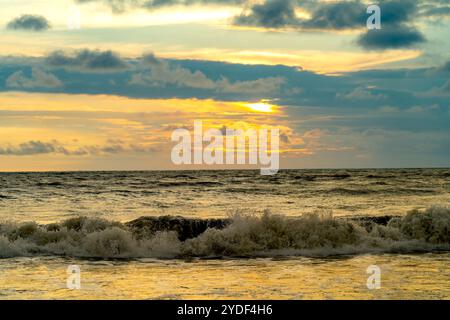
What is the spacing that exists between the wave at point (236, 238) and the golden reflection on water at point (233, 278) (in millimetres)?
1416

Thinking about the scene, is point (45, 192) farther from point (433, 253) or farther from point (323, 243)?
point (433, 253)

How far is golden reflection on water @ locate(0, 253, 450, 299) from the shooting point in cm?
1232

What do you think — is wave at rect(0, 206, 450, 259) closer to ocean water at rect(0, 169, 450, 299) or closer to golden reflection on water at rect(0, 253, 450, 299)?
ocean water at rect(0, 169, 450, 299)

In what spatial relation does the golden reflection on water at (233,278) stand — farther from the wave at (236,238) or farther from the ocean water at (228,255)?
the wave at (236,238)

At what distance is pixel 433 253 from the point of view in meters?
18.4

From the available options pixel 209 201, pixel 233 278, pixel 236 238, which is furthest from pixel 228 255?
pixel 209 201

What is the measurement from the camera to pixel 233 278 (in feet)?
46.2

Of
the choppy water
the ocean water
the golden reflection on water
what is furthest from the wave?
the choppy water

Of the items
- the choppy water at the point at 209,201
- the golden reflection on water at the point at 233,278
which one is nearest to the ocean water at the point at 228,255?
the golden reflection on water at the point at 233,278
